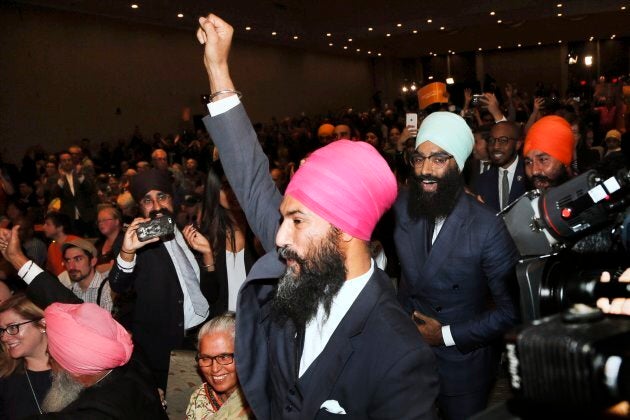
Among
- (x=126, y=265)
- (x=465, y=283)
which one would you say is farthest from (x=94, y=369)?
(x=465, y=283)

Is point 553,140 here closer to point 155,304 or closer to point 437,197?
point 437,197

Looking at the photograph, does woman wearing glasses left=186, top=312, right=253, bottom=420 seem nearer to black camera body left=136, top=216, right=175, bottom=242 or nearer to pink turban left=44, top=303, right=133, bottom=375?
pink turban left=44, top=303, right=133, bottom=375

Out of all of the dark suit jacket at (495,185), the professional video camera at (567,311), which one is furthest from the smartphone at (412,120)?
the professional video camera at (567,311)

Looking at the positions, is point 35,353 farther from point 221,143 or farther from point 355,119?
point 355,119

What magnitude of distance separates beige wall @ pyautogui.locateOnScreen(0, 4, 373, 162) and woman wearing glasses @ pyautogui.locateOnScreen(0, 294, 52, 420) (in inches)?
496

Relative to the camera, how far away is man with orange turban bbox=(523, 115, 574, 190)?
364 centimetres

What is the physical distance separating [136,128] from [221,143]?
16.3 meters

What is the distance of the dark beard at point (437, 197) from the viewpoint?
9.47ft

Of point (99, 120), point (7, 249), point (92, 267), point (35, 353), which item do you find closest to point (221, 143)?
point (35, 353)

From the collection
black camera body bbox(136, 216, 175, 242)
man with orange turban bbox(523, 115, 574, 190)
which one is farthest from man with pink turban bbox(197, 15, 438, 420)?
man with orange turban bbox(523, 115, 574, 190)

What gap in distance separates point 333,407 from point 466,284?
4.30 feet

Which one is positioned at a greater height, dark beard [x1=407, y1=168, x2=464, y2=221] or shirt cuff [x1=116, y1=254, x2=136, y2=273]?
→ dark beard [x1=407, y1=168, x2=464, y2=221]

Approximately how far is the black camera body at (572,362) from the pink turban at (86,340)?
2111 mm

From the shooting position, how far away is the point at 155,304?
3.62m
